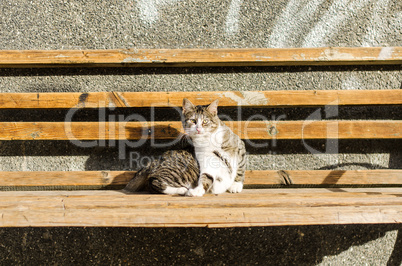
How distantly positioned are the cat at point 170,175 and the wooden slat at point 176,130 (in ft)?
0.95

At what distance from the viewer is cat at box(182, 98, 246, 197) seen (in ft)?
5.04

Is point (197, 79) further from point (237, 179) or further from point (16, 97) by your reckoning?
point (16, 97)

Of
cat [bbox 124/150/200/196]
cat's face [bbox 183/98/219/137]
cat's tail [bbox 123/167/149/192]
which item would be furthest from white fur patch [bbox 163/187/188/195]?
cat's face [bbox 183/98/219/137]

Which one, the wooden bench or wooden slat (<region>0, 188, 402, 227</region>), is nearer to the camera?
wooden slat (<region>0, 188, 402, 227</region>)

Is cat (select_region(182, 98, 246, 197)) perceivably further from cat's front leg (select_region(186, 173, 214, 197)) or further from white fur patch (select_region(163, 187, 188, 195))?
white fur patch (select_region(163, 187, 188, 195))

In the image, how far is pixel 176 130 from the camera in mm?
1851

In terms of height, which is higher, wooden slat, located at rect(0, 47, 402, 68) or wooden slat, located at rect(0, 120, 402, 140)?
wooden slat, located at rect(0, 47, 402, 68)

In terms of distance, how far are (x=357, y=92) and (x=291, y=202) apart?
1.14m

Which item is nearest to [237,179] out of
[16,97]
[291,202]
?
[291,202]

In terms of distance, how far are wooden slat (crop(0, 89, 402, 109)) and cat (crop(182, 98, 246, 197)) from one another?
21cm

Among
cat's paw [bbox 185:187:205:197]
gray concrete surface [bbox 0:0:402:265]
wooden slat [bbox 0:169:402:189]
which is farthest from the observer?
gray concrete surface [bbox 0:0:402:265]

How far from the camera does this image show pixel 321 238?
185 cm

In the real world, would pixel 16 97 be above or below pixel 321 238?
above

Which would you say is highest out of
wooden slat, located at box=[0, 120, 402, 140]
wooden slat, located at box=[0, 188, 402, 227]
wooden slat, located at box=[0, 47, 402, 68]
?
wooden slat, located at box=[0, 47, 402, 68]
